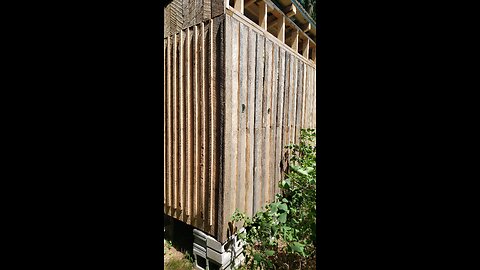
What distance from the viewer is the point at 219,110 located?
9.95 ft

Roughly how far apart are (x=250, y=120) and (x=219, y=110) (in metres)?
0.62

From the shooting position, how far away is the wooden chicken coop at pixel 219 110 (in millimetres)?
3014

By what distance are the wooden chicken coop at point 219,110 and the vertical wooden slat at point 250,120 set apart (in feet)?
A: 0.04

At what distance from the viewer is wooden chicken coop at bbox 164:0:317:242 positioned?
3014 mm

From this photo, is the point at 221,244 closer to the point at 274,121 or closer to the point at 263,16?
the point at 274,121

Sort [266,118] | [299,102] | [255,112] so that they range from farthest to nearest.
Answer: [299,102]
[266,118]
[255,112]

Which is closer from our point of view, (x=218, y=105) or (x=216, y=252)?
(x=218, y=105)

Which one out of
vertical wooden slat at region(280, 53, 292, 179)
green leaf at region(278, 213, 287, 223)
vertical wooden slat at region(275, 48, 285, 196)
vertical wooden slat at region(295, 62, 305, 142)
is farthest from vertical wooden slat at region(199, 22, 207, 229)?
vertical wooden slat at region(295, 62, 305, 142)

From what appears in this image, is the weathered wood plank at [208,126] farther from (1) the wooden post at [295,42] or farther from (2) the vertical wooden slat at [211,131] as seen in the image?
(1) the wooden post at [295,42]

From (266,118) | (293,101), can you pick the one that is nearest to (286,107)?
(293,101)

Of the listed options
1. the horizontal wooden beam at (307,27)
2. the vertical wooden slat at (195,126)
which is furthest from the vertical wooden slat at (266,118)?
the horizontal wooden beam at (307,27)
